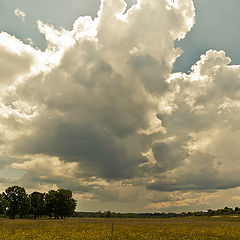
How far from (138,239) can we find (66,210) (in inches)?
3667

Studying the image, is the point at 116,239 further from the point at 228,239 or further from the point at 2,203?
the point at 2,203

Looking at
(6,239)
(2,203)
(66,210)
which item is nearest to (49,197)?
(66,210)

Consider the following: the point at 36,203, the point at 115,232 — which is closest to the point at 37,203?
the point at 36,203

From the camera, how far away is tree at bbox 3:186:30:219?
333ft

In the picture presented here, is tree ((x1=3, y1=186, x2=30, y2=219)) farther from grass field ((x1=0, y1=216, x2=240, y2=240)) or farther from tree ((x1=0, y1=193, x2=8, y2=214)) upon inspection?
grass field ((x1=0, y1=216, x2=240, y2=240))

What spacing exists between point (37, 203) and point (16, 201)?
63.8 feet

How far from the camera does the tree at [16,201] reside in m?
101

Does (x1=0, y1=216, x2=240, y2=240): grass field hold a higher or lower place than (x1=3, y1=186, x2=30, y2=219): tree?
lower

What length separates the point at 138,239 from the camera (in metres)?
28.5

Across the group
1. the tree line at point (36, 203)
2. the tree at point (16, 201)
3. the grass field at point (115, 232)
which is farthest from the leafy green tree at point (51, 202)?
the grass field at point (115, 232)

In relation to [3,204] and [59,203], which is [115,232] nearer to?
[3,204]

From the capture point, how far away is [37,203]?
4759 inches

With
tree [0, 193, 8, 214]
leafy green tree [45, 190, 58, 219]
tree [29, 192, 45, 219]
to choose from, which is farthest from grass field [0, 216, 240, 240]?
tree [29, 192, 45, 219]

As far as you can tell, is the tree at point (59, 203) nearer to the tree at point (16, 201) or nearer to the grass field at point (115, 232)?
the tree at point (16, 201)
